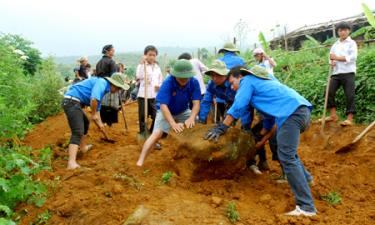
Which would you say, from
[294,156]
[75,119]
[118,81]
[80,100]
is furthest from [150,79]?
[294,156]

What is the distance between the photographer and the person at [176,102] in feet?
15.6

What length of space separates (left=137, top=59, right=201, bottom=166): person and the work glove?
1.44 feet

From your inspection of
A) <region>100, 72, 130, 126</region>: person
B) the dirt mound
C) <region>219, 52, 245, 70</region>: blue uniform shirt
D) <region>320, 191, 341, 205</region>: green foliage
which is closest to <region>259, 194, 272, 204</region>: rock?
the dirt mound

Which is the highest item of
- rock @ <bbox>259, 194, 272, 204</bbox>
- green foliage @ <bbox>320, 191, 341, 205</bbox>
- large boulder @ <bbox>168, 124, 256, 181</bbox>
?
large boulder @ <bbox>168, 124, 256, 181</bbox>

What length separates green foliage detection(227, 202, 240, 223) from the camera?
3674 millimetres

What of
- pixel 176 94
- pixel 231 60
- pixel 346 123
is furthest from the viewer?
pixel 346 123

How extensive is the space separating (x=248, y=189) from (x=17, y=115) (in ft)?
10.3

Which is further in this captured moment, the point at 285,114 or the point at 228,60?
the point at 228,60

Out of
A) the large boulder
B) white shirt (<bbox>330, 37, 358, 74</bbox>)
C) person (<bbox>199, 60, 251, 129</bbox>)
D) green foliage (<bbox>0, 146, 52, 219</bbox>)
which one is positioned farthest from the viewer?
white shirt (<bbox>330, 37, 358, 74</bbox>)

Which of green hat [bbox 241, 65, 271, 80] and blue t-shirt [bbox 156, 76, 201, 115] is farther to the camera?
blue t-shirt [bbox 156, 76, 201, 115]

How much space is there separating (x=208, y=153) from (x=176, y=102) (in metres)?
0.95

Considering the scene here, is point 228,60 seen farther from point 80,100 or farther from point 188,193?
point 188,193

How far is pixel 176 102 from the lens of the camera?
512 cm

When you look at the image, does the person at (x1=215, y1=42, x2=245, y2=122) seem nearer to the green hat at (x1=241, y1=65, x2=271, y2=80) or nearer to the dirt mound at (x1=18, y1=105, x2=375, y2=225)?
the dirt mound at (x1=18, y1=105, x2=375, y2=225)
